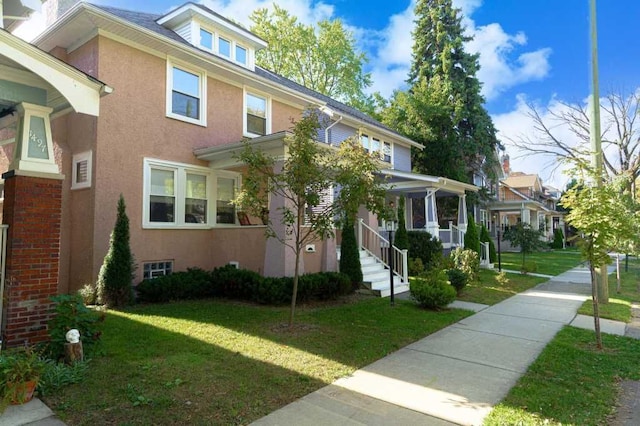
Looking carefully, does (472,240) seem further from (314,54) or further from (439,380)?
(314,54)

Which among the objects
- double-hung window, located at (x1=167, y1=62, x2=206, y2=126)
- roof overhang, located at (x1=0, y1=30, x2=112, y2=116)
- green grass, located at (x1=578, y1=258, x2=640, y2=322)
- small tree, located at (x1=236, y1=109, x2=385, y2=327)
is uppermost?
double-hung window, located at (x1=167, y1=62, x2=206, y2=126)

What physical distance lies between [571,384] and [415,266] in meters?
8.14

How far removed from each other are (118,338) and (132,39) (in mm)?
7082

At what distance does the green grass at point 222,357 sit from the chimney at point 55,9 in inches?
310

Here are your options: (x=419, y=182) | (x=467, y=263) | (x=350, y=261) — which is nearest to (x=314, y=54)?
(x=419, y=182)

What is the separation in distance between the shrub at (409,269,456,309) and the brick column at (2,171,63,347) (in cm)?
655

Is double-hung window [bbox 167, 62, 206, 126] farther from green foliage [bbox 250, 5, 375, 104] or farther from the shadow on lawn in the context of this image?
green foliage [bbox 250, 5, 375, 104]

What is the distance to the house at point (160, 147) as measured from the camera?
Answer: 8594mm

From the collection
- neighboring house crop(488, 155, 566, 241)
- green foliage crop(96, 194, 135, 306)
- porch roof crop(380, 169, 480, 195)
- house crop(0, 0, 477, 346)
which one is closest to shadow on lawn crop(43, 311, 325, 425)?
green foliage crop(96, 194, 135, 306)

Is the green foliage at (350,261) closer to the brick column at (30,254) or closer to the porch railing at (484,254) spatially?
the brick column at (30,254)

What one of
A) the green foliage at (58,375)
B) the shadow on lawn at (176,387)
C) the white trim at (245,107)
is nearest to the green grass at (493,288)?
the shadow on lawn at (176,387)

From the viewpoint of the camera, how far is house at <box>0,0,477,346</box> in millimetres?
8594

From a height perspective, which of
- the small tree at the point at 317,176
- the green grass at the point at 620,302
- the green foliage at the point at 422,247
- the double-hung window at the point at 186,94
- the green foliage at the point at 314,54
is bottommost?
the green grass at the point at 620,302

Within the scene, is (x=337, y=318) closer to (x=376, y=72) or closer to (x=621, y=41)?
(x=621, y=41)
